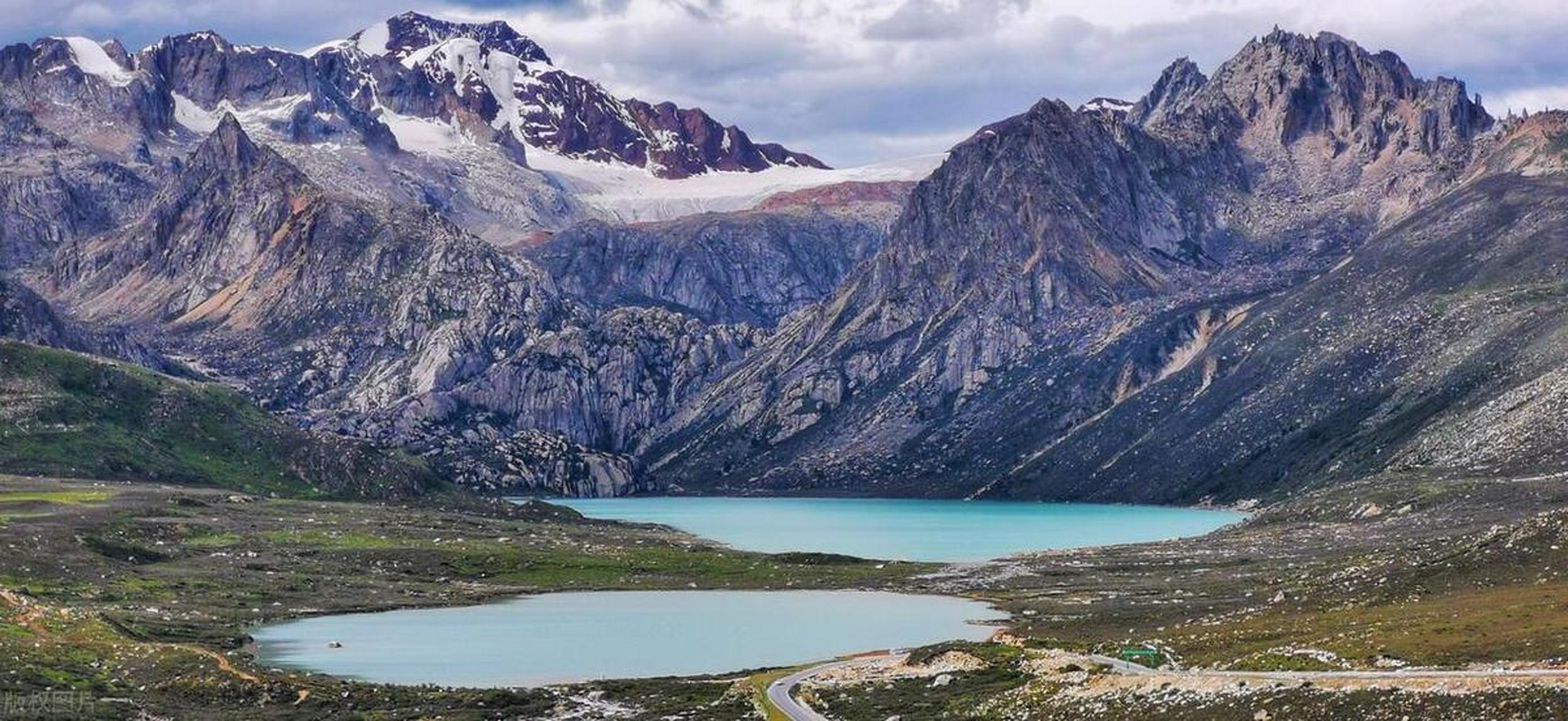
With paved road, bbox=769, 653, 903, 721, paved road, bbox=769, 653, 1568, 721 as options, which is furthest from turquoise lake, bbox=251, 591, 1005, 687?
paved road, bbox=769, 653, 1568, 721

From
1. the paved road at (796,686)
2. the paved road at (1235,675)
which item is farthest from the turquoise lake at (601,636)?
the paved road at (1235,675)

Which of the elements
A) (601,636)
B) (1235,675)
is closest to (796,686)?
(1235,675)

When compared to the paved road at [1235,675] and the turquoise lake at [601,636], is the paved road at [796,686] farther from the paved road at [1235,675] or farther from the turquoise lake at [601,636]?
the turquoise lake at [601,636]

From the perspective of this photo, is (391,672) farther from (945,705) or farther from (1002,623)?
(1002,623)

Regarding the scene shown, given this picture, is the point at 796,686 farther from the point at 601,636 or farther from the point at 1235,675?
the point at 601,636

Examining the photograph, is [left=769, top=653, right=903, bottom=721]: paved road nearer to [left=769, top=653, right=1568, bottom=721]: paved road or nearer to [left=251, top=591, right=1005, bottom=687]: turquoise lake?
[left=769, top=653, right=1568, bottom=721]: paved road
